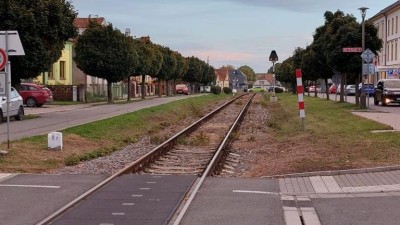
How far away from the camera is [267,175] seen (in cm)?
1209

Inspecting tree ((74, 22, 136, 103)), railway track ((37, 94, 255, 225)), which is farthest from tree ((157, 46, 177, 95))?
railway track ((37, 94, 255, 225))

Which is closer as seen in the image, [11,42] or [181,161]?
[11,42]

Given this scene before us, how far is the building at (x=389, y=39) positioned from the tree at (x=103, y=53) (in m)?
37.4

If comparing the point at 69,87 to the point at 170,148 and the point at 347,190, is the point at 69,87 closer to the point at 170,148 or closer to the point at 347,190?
the point at 170,148

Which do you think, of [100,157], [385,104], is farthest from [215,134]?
[385,104]

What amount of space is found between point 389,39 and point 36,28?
65.7 metres

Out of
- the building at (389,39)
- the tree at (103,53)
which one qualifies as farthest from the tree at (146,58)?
the building at (389,39)

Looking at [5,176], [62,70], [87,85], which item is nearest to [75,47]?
[87,85]

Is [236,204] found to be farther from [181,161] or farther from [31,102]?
[31,102]

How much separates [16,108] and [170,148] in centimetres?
1079

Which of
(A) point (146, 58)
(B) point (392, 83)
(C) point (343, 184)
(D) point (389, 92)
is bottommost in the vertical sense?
(C) point (343, 184)

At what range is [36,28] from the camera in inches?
1053

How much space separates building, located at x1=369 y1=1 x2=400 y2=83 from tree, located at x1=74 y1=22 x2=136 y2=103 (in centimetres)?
3739

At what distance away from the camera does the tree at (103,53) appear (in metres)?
47.3
